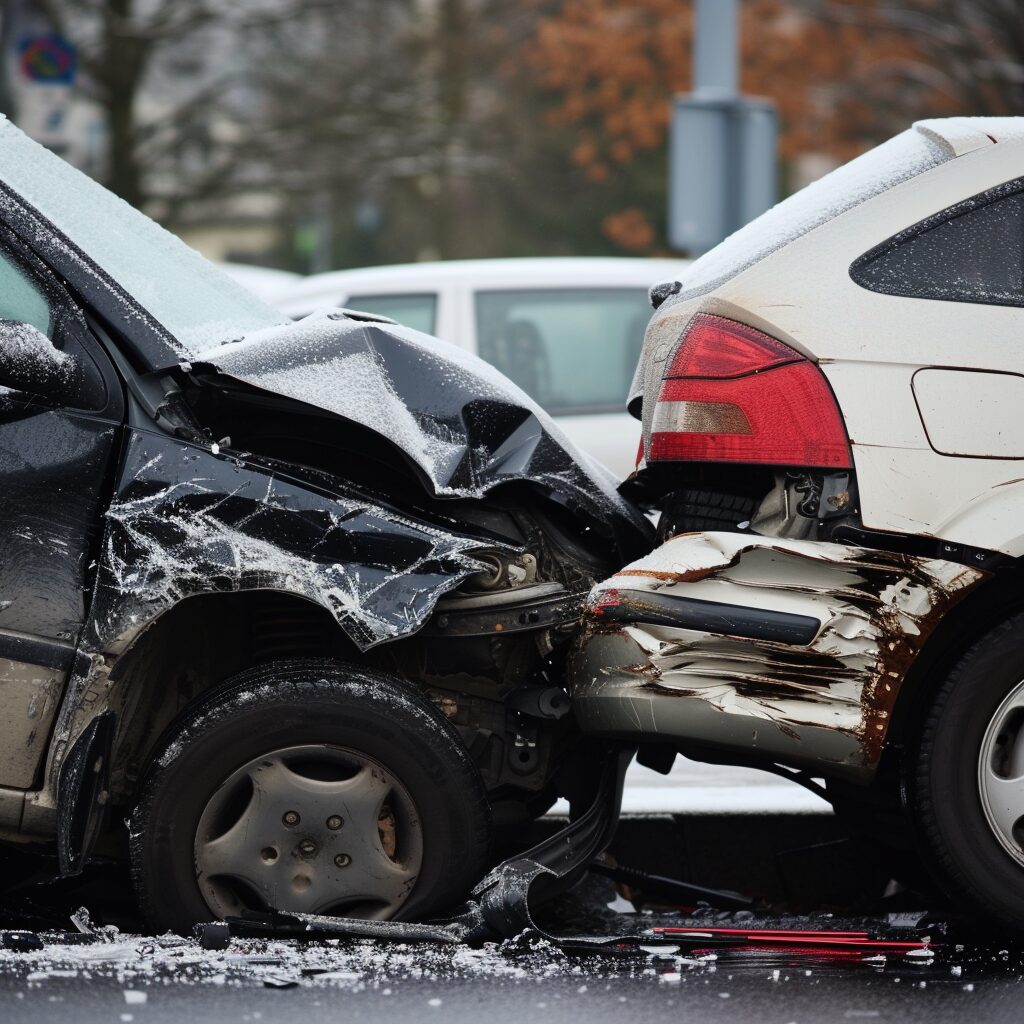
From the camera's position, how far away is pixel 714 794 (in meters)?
4.89

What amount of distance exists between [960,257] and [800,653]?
3.11 feet

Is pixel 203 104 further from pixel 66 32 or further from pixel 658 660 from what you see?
pixel 658 660

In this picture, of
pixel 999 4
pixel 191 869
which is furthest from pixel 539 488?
pixel 999 4

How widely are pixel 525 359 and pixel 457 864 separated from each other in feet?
16.5

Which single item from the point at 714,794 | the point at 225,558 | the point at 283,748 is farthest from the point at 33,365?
the point at 714,794

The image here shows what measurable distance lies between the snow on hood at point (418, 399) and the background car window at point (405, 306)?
4.43 meters

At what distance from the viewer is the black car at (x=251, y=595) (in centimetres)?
345

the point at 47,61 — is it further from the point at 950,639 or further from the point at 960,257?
the point at 950,639

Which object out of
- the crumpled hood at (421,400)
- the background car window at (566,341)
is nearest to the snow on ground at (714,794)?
the crumpled hood at (421,400)

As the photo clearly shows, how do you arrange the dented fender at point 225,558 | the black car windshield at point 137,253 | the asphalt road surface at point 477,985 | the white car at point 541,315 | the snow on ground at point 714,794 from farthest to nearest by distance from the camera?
the white car at point 541,315 < the snow on ground at point 714,794 < the black car windshield at point 137,253 < the dented fender at point 225,558 < the asphalt road surface at point 477,985

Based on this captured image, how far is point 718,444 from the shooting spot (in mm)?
3561

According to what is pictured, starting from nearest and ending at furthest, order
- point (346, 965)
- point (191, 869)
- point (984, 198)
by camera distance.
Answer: point (346, 965)
point (191, 869)
point (984, 198)

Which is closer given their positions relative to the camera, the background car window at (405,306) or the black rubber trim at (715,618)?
the black rubber trim at (715,618)

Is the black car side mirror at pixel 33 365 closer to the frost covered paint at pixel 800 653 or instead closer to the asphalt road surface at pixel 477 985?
the asphalt road surface at pixel 477 985
